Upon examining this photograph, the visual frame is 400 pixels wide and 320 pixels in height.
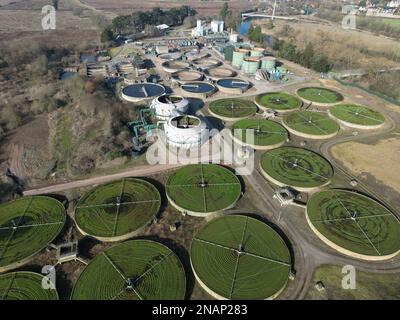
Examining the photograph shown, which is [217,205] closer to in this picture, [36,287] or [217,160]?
[217,160]

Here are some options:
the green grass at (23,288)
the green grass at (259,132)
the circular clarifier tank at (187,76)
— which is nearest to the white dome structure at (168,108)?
the green grass at (259,132)

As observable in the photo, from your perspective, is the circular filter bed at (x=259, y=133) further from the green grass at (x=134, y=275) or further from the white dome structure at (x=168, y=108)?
the green grass at (x=134, y=275)

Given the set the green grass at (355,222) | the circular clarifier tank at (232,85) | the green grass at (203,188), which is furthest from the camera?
the circular clarifier tank at (232,85)

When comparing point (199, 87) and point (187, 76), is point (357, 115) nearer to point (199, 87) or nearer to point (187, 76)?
point (199, 87)

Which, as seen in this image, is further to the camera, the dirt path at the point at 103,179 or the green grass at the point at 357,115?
the green grass at the point at 357,115

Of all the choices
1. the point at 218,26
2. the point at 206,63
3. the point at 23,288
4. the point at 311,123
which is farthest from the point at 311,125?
the point at 218,26

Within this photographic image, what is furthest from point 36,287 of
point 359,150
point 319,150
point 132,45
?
point 132,45
